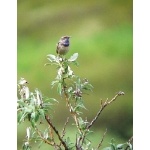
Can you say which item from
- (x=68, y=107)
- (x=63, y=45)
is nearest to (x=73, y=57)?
(x=63, y=45)

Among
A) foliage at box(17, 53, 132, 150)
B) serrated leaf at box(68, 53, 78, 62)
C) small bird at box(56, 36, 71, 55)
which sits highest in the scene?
small bird at box(56, 36, 71, 55)

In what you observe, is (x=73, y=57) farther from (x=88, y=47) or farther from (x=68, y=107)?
(x=68, y=107)

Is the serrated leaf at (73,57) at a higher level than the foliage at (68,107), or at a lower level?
higher

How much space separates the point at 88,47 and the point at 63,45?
0.11 metres

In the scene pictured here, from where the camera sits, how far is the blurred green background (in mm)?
1647

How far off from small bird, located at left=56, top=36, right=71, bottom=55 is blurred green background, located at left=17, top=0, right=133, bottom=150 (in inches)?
0.7

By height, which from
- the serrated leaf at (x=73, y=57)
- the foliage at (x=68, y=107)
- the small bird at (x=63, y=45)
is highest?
the small bird at (x=63, y=45)

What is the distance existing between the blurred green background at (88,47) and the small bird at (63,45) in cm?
2

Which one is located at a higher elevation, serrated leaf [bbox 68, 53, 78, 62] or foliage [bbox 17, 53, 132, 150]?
serrated leaf [bbox 68, 53, 78, 62]

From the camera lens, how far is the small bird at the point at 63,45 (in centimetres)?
164
